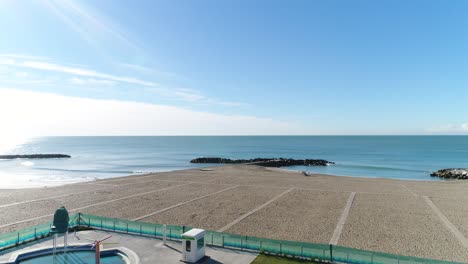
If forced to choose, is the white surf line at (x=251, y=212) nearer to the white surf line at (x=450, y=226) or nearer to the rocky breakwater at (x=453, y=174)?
the white surf line at (x=450, y=226)

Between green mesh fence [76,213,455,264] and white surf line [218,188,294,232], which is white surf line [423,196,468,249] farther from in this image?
white surf line [218,188,294,232]

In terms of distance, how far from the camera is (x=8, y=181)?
194ft

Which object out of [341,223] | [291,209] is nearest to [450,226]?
[341,223]

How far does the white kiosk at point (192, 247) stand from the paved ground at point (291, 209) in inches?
280

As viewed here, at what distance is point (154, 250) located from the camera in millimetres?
18469

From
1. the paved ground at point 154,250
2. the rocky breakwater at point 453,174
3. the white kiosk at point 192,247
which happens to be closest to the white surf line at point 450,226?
the paved ground at point 154,250

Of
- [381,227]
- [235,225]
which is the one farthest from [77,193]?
[381,227]

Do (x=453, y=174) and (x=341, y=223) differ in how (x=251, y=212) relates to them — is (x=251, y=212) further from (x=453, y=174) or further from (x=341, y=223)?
(x=453, y=174)

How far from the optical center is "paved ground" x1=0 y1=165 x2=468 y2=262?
894 inches

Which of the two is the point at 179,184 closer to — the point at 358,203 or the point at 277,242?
the point at 358,203

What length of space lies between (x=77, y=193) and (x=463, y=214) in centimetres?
4126

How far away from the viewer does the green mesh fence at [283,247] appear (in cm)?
1587

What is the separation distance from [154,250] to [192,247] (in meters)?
3.02

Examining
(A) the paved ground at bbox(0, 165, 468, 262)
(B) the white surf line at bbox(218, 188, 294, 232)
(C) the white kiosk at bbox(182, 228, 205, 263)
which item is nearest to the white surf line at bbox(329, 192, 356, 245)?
(A) the paved ground at bbox(0, 165, 468, 262)
